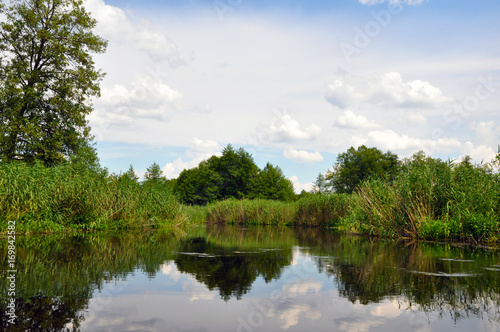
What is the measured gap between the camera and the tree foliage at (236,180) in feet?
239

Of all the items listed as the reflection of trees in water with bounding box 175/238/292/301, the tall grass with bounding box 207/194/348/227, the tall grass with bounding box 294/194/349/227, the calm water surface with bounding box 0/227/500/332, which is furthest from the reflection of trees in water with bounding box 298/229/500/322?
the tall grass with bounding box 294/194/349/227

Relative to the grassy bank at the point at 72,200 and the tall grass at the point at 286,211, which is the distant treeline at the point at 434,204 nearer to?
the tall grass at the point at 286,211

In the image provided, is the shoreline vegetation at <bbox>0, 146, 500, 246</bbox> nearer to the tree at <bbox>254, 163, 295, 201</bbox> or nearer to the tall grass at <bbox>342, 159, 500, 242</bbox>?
the tall grass at <bbox>342, 159, 500, 242</bbox>

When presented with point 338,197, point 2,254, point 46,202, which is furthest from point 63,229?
point 338,197

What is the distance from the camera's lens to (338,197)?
32656 millimetres

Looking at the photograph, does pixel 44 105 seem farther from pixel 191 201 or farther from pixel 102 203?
pixel 191 201

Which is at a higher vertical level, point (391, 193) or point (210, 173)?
point (210, 173)

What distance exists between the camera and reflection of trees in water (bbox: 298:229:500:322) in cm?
603

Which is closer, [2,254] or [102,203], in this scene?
[2,254]

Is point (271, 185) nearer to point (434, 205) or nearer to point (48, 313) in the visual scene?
point (434, 205)

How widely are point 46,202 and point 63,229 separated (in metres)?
1.46

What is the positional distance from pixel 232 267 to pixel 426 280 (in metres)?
4.19

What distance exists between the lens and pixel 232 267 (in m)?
9.52

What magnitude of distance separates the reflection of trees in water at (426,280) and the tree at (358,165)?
48.4 metres
